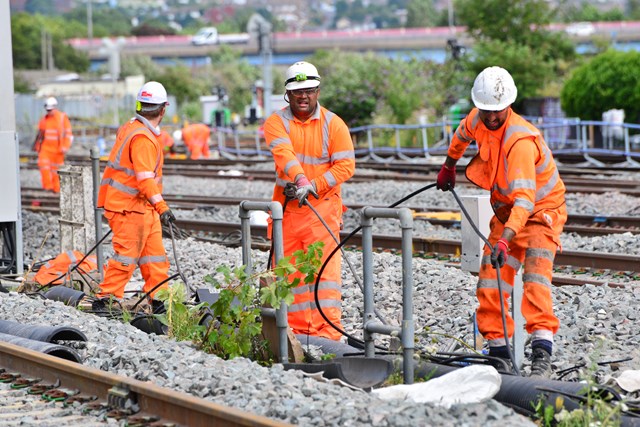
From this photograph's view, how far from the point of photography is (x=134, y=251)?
9.74m

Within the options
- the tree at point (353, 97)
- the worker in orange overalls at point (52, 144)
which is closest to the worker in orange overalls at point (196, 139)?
the tree at point (353, 97)

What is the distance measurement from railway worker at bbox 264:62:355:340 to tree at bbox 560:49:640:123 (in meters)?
23.0

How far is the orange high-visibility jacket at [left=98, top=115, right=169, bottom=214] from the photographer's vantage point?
9523mm

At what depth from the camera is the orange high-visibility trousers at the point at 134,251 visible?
975cm

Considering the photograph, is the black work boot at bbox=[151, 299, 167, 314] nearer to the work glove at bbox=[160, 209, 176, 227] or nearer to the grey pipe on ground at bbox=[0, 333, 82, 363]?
the work glove at bbox=[160, 209, 176, 227]

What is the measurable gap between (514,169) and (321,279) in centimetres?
198

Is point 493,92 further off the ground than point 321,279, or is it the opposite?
point 493,92

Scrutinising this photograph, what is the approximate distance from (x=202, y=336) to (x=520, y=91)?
2941 cm

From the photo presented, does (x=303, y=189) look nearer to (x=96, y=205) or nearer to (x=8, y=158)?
(x=96, y=205)

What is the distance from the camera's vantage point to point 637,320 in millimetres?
8820

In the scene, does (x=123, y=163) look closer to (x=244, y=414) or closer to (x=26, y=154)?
(x=244, y=414)

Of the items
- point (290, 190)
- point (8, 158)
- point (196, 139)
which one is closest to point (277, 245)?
point (290, 190)

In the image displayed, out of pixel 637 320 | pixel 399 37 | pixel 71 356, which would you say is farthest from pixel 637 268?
pixel 399 37

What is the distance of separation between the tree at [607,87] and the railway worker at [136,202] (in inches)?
888
